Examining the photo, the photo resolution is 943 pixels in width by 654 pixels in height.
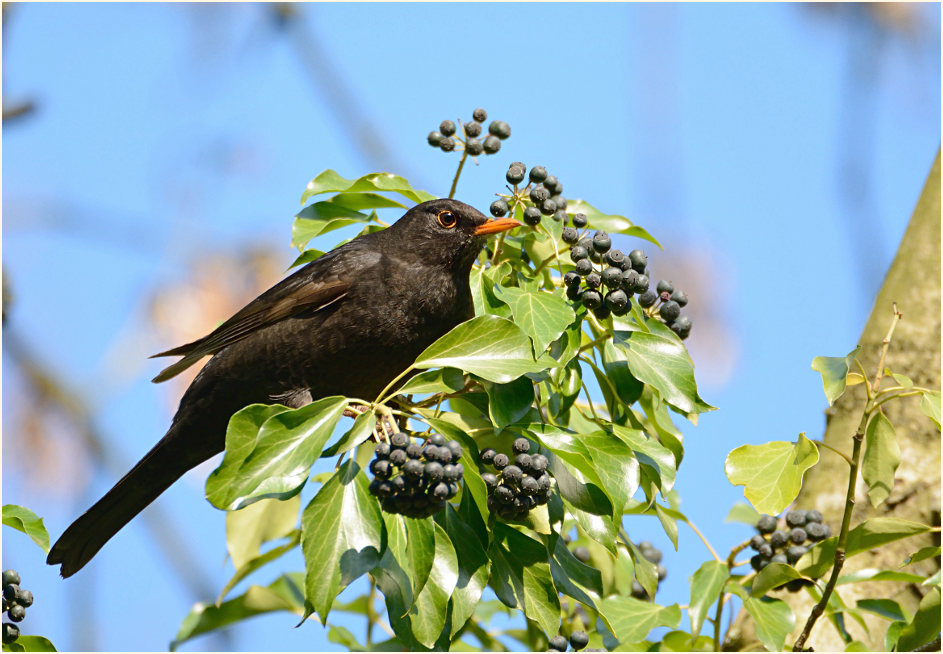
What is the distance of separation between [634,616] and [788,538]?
78 centimetres

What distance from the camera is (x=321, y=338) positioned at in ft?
12.6

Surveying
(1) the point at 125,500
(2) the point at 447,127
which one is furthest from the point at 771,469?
(1) the point at 125,500

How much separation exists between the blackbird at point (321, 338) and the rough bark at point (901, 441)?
5.68ft

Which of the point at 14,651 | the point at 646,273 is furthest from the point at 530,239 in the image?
the point at 14,651

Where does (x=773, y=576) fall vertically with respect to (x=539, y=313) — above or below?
below

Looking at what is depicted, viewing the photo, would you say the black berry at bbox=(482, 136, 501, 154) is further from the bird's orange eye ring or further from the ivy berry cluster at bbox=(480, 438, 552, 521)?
the ivy berry cluster at bbox=(480, 438, 552, 521)

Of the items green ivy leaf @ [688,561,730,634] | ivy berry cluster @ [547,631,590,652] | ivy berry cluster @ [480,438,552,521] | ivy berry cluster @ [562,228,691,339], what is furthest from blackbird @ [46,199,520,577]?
green ivy leaf @ [688,561,730,634]

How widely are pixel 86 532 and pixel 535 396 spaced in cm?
217

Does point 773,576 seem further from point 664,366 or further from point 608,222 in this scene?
point 608,222

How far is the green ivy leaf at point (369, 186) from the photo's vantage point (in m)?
3.42

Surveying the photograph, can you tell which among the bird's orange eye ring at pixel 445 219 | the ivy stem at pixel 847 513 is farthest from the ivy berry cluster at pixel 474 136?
the ivy stem at pixel 847 513

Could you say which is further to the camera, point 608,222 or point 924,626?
point 608,222

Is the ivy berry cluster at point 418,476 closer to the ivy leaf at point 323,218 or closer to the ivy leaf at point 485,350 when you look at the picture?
the ivy leaf at point 485,350

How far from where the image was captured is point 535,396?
2928mm
